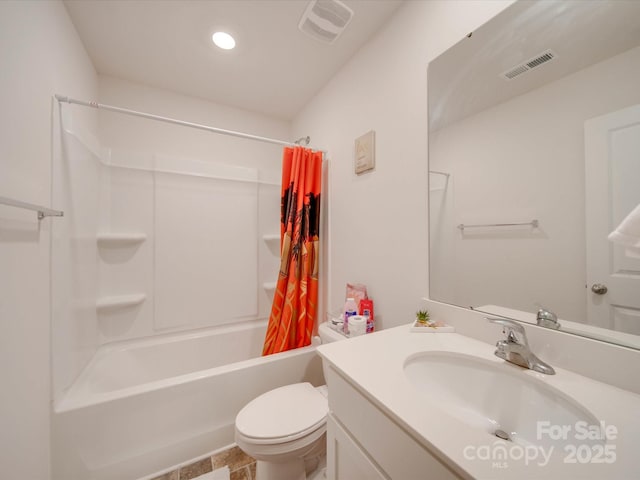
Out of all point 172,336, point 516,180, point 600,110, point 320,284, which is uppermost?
point 600,110

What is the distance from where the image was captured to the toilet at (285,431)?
92 cm

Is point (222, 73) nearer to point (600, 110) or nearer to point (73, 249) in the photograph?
point (73, 249)

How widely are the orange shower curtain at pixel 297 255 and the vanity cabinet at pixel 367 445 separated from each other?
0.92m

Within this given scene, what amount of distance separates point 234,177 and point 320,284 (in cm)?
117

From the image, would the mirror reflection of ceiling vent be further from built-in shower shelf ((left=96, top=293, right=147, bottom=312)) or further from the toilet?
built-in shower shelf ((left=96, top=293, right=147, bottom=312))

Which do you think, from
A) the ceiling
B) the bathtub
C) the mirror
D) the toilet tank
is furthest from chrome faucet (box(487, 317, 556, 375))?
the ceiling

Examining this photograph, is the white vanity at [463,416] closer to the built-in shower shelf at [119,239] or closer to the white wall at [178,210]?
the white wall at [178,210]

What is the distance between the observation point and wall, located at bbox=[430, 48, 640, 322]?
0.65m

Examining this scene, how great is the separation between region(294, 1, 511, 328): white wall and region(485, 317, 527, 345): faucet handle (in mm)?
374

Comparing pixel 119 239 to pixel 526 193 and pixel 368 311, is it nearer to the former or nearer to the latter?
pixel 368 311

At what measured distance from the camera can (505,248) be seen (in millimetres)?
806

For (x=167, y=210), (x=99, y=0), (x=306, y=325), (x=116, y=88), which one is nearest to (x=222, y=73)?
(x=99, y=0)

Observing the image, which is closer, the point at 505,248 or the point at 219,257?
the point at 505,248

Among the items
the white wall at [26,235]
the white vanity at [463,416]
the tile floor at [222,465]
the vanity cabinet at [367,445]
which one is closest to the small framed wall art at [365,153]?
the white vanity at [463,416]
